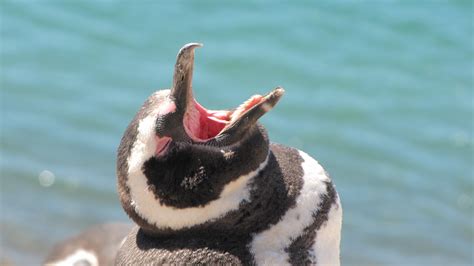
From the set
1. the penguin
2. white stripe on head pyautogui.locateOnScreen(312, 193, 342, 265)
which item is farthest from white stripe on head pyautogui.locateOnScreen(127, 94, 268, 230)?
the penguin

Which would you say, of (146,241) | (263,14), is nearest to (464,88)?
(263,14)

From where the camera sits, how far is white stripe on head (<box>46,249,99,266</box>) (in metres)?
4.87

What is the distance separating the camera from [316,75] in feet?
34.1

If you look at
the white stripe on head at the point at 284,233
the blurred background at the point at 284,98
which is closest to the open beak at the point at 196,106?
the white stripe on head at the point at 284,233

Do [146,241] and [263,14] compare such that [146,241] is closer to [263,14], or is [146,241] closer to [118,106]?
[118,106]

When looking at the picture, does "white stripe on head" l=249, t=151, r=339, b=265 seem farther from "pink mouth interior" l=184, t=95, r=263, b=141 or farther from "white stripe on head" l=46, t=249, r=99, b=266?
"white stripe on head" l=46, t=249, r=99, b=266

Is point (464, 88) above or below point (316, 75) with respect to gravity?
below

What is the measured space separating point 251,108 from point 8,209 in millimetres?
4084

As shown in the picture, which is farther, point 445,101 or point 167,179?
point 445,101

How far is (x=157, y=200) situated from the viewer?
3186 millimetres

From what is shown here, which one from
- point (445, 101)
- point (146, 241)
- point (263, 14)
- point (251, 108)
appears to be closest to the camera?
point (251, 108)

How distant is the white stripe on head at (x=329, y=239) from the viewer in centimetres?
331

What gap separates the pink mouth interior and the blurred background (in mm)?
3180

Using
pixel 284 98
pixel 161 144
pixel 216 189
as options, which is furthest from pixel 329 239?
pixel 284 98
